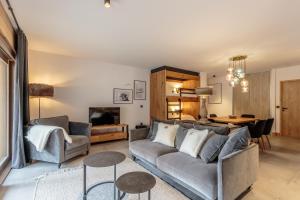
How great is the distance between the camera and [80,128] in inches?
153

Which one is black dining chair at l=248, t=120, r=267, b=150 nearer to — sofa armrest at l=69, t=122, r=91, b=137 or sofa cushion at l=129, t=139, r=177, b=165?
sofa cushion at l=129, t=139, r=177, b=165

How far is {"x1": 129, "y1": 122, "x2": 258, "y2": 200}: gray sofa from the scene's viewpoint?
5.60 ft

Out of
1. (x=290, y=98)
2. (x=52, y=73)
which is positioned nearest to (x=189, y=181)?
(x=52, y=73)

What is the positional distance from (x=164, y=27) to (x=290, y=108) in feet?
18.3

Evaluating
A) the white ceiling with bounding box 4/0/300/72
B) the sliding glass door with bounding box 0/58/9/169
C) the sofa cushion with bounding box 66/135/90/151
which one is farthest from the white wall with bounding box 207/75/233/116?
the sliding glass door with bounding box 0/58/9/169

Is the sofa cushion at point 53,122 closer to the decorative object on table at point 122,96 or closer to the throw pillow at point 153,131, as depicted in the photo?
the decorative object on table at point 122,96

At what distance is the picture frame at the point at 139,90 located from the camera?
5738 mm

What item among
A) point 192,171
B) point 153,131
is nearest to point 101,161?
point 192,171

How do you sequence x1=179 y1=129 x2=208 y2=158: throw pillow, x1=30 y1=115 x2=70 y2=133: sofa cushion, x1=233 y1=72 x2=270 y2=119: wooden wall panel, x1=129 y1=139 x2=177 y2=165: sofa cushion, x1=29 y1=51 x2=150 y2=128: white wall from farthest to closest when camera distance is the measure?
x1=233 y1=72 x2=270 y2=119: wooden wall panel → x1=29 y1=51 x2=150 y2=128: white wall → x1=30 y1=115 x2=70 y2=133: sofa cushion → x1=129 y1=139 x2=177 y2=165: sofa cushion → x1=179 y1=129 x2=208 y2=158: throw pillow

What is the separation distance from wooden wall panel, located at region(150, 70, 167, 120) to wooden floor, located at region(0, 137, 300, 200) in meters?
2.00

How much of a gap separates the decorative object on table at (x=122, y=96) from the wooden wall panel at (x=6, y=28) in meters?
2.88

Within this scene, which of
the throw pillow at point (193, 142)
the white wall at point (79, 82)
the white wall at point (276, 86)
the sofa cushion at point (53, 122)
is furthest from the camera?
the white wall at point (276, 86)

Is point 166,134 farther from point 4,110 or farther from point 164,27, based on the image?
point 4,110

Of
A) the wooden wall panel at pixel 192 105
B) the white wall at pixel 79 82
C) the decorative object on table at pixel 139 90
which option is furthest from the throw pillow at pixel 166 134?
the wooden wall panel at pixel 192 105
